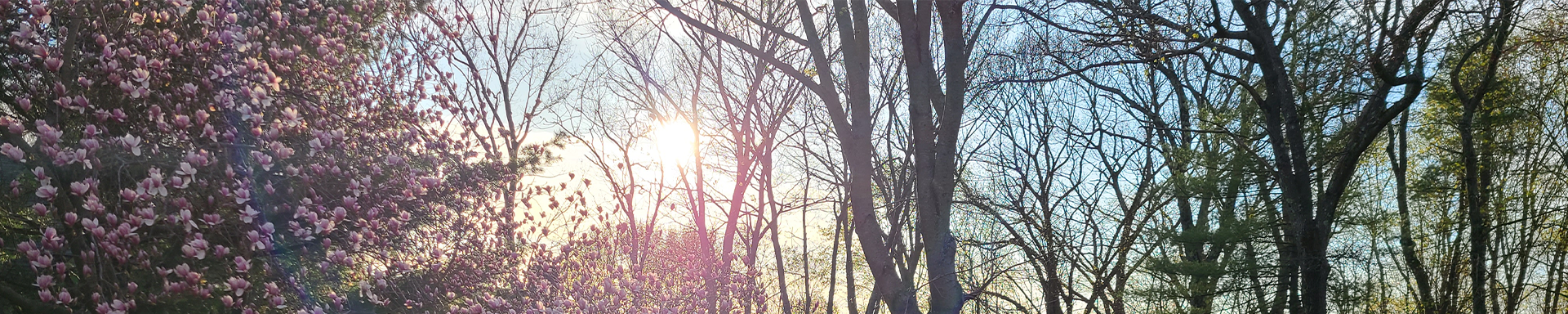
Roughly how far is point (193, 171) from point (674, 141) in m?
8.19

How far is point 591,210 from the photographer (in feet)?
19.8

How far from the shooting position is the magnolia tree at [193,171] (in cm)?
303

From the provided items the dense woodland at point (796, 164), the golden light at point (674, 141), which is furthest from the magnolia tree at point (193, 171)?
the golden light at point (674, 141)

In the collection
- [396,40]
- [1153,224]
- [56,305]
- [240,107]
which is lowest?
[56,305]

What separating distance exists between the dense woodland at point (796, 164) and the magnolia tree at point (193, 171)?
2 centimetres

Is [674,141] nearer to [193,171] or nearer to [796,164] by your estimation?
[796,164]

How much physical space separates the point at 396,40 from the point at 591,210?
1729 millimetres

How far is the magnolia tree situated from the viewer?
3.03 metres

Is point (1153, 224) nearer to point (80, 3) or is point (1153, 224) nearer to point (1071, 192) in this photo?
point (1071, 192)

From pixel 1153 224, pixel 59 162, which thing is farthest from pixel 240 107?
pixel 1153 224

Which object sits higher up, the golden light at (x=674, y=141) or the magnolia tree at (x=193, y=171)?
the golden light at (x=674, y=141)

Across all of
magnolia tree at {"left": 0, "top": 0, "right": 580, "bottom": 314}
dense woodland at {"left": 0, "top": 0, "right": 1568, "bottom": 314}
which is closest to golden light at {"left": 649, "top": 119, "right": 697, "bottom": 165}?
dense woodland at {"left": 0, "top": 0, "right": 1568, "bottom": 314}

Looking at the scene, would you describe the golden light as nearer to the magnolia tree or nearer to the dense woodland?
the dense woodland

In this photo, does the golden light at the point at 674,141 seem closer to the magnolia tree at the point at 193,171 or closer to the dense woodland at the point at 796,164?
the dense woodland at the point at 796,164
